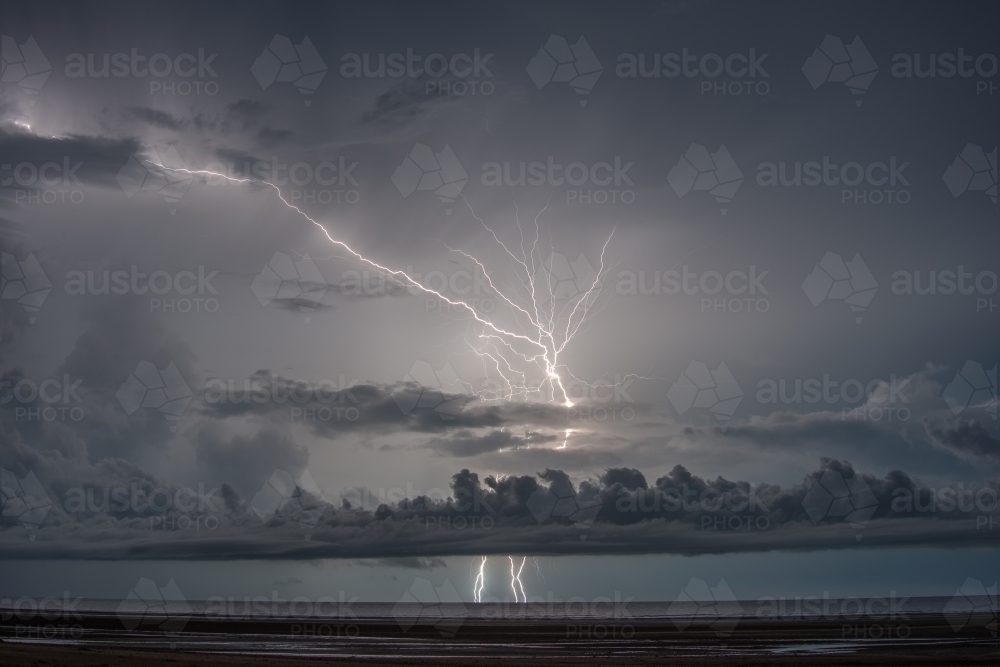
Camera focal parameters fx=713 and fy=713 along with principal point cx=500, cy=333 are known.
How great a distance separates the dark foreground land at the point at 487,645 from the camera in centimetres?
3177

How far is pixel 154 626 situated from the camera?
58.8 m

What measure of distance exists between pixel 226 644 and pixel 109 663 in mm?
20166

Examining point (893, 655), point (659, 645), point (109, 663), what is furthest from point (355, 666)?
point (893, 655)

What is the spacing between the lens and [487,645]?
144 feet

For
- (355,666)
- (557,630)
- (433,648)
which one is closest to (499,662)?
(355,666)

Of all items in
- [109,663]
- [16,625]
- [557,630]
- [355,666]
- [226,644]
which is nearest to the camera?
[109,663]

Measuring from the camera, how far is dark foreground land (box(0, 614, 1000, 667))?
31766 mm

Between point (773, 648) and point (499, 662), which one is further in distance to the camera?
point (773, 648)

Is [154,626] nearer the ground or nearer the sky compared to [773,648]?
nearer the ground

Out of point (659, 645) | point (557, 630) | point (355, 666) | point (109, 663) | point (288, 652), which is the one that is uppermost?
point (109, 663)

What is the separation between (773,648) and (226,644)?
1291 inches

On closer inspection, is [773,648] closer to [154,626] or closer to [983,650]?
[983,650]

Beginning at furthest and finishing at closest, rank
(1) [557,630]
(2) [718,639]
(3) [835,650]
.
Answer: (1) [557,630] → (2) [718,639] → (3) [835,650]

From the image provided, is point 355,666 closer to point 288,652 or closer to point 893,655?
point 288,652
